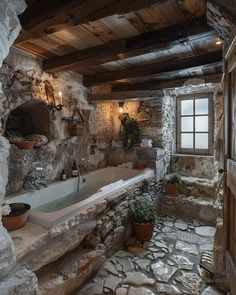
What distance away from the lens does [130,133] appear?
3824mm

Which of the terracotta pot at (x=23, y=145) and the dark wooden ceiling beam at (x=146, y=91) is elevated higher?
the dark wooden ceiling beam at (x=146, y=91)

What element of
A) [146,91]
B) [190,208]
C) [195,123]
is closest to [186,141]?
[195,123]

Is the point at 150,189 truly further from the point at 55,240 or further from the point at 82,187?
the point at 55,240

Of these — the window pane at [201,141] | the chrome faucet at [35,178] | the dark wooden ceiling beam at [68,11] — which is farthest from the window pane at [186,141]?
the dark wooden ceiling beam at [68,11]

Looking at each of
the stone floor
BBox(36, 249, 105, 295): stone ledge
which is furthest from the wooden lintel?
BBox(36, 249, 105, 295): stone ledge

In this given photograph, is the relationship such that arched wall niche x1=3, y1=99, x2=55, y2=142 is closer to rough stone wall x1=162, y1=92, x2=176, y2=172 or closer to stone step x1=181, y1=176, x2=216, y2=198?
rough stone wall x1=162, y1=92, x2=176, y2=172

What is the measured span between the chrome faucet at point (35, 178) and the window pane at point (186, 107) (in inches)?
111

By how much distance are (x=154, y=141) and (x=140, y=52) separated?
2.03 meters

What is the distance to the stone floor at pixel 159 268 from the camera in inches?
69.6

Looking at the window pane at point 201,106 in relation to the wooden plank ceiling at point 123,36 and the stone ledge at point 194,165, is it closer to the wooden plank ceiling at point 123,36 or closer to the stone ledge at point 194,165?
the stone ledge at point 194,165

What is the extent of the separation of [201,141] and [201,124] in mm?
318

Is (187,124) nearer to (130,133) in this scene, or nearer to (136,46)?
(130,133)

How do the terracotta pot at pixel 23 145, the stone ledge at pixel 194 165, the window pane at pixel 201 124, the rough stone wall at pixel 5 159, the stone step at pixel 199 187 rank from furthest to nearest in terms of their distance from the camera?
the window pane at pixel 201 124 < the stone ledge at pixel 194 165 < the stone step at pixel 199 187 < the terracotta pot at pixel 23 145 < the rough stone wall at pixel 5 159

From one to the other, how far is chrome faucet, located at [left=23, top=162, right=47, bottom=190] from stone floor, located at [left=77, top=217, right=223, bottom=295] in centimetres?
124
